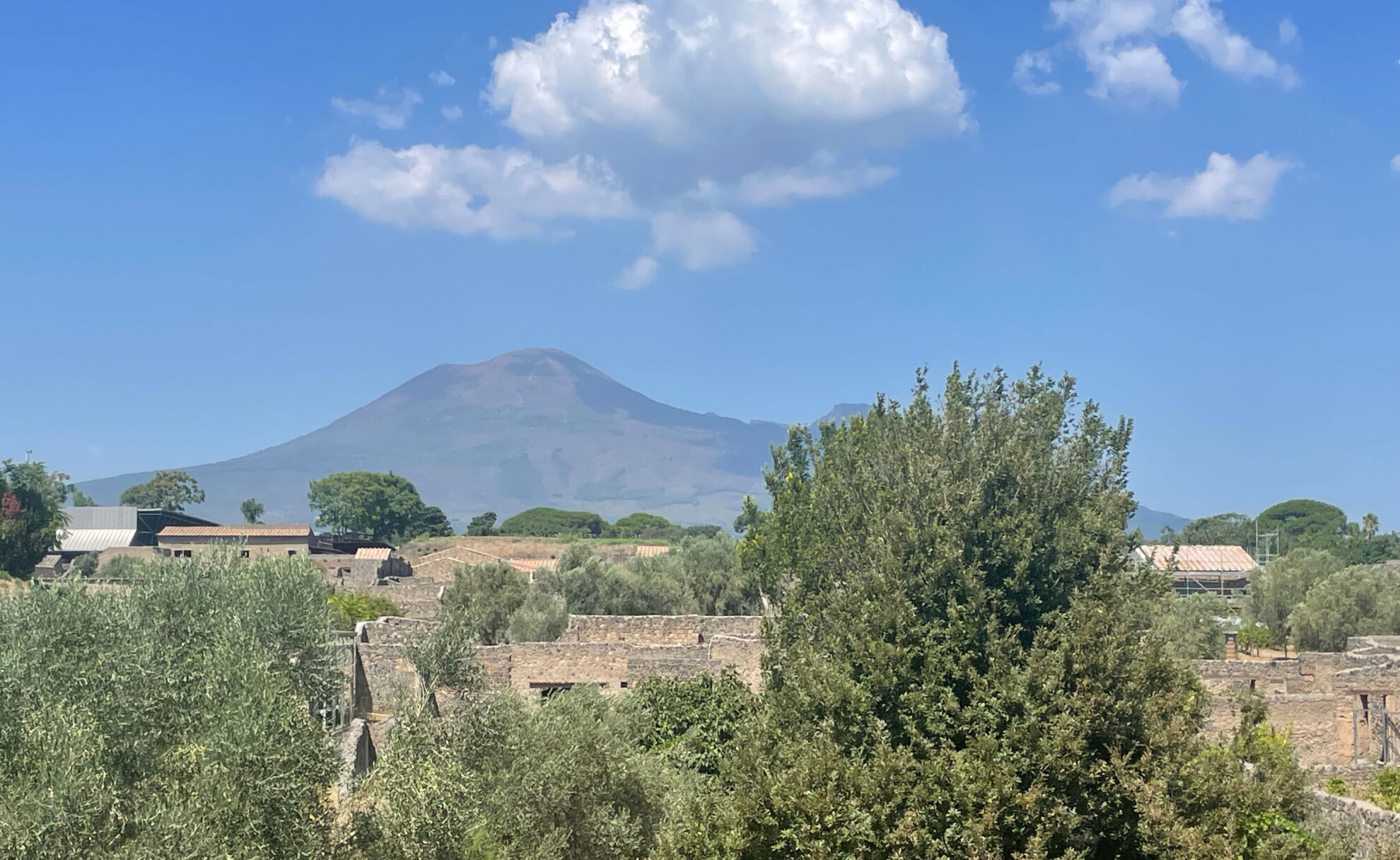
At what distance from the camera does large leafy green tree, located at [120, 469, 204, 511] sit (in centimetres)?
14825

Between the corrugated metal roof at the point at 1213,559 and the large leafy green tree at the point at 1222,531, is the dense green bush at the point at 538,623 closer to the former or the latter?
the corrugated metal roof at the point at 1213,559

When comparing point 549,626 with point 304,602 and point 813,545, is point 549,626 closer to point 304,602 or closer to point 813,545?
point 813,545

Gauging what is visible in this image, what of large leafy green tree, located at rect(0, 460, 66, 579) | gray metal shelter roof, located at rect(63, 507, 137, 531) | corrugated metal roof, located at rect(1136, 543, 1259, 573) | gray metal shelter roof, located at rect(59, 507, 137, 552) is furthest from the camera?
gray metal shelter roof, located at rect(63, 507, 137, 531)

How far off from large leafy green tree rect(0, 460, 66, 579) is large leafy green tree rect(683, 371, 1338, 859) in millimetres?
50651

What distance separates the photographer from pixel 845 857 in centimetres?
1505

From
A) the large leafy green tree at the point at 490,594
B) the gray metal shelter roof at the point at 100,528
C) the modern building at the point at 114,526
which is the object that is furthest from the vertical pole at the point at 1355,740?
the gray metal shelter roof at the point at 100,528

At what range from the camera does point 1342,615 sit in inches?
1658

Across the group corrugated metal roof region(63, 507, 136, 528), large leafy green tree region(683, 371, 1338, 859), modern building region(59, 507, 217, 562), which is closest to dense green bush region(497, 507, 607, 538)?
modern building region(59, 507, 217, 562)

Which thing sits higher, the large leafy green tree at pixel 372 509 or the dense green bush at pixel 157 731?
the large leafy green tree at pixel 372 509

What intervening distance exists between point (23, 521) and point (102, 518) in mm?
30203

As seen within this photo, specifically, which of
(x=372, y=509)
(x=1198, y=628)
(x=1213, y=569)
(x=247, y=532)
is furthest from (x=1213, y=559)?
(x=372, y=509)

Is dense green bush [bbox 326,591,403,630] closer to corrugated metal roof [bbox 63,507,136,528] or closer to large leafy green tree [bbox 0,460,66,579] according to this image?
large leafy green tree [bbox 0,460,66,579]

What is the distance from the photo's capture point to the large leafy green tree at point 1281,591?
47969mm

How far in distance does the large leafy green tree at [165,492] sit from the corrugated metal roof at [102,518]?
51.6 metres
